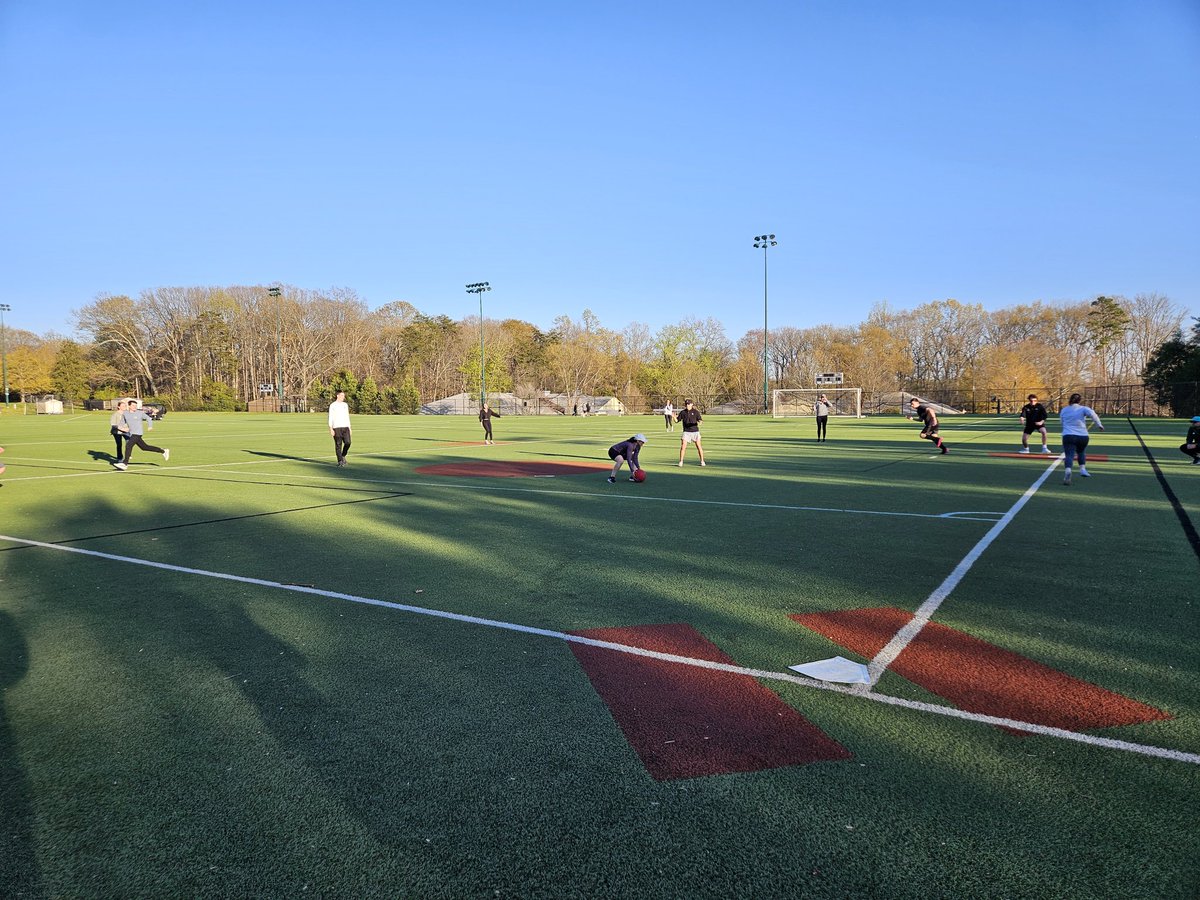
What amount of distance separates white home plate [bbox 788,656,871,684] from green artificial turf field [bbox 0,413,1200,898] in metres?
0.12

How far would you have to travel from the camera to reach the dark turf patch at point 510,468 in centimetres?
1727

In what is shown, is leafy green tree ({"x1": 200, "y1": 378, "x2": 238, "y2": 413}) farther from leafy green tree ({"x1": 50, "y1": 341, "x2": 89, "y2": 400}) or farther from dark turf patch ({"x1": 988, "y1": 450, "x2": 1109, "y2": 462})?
dark turf patch ({"x1": 988, "y1": 450, "x2": 1109, "y2": 462})

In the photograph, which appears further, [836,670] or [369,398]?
[369,398]

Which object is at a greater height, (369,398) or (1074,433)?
(369,398)

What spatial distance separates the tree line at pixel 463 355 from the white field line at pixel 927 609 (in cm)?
7116

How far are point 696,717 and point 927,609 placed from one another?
299 centimetres

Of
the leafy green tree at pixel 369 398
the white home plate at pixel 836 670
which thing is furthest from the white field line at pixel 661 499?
the leafy green tree at pixel 369 398

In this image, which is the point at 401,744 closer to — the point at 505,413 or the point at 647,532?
the point at 647,532

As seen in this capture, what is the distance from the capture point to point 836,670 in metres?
4.64

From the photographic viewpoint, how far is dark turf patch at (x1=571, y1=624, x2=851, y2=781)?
11.6 ft

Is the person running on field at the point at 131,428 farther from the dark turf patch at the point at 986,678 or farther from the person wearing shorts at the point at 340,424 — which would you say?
the dark turf patch at the point at 986,678

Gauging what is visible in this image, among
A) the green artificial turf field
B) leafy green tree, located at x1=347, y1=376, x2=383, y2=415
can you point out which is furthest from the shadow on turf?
leafy green tree, located at x1=347, y1=376, x2=383, y2=415

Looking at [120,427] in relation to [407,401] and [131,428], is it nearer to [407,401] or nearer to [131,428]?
[131,428]

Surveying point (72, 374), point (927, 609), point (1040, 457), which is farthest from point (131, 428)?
point (72, 374)
